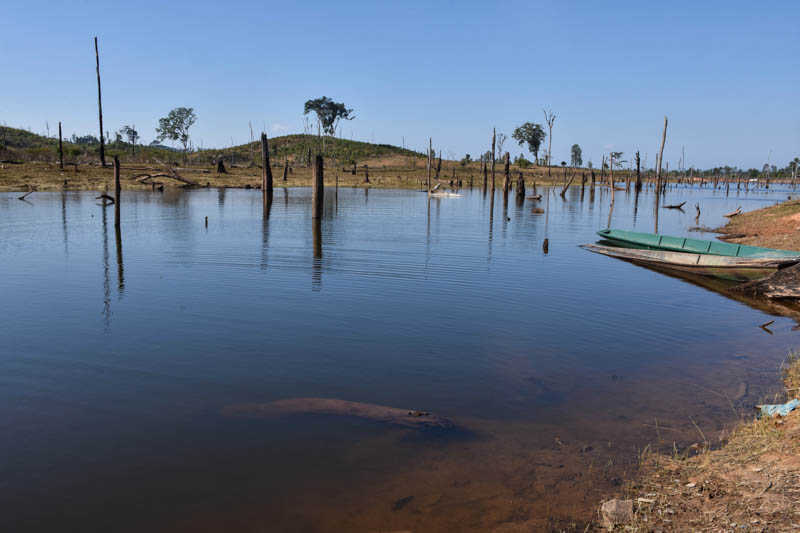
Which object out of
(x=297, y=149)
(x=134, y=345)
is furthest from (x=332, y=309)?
(x=297, y=149)

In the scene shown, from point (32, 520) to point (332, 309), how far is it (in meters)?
7.47

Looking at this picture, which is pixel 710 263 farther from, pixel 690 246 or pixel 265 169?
pixel 265 169

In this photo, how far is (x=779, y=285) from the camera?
14.3m

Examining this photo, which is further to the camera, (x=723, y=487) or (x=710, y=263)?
(x=710, y=263)

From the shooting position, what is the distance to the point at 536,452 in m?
6.11

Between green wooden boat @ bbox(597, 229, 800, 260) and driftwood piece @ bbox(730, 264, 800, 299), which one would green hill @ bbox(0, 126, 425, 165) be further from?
driftwood piece @ bbox(730, 264, 800, 299)

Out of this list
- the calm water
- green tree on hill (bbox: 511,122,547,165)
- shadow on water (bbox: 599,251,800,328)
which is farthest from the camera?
green tree on hill (bbox: 511,122,547,165)

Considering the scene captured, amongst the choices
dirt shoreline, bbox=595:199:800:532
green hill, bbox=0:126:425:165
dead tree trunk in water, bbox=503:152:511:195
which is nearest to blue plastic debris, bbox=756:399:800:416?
dirt shoreline, bbox=595:199:800:532

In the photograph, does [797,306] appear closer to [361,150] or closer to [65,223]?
[65,223]

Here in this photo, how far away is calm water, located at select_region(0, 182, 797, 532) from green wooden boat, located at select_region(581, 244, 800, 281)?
4.72ft

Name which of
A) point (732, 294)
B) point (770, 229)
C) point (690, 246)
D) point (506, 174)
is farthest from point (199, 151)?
point (732, 294)

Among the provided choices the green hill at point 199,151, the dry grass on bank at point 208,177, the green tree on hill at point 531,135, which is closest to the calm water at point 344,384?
the dry grass on bank at point 208,177

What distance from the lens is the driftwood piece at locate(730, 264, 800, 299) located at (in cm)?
1393

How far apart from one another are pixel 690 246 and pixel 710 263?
8.17ft
